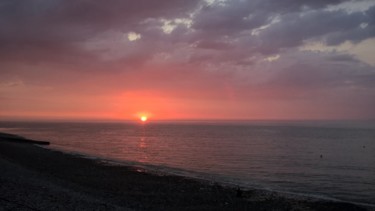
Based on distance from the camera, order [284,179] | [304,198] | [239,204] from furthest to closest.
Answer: [284,179] < [304,198] < [239,204]

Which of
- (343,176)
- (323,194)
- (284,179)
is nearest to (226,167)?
(284,179)

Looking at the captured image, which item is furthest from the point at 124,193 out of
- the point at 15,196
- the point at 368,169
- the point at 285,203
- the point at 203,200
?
the point at 368,169

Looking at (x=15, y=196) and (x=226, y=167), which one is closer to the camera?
(x=15, y=196)

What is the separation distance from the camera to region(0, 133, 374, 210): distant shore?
54.3ft

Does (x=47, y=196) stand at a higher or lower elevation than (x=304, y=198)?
higher

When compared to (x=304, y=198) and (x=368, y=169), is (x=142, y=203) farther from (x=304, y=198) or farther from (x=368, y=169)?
(x=368, y=169)

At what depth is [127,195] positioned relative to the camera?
23844 mm

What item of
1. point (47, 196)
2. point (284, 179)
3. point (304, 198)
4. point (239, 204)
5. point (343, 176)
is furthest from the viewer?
point (343, 176)

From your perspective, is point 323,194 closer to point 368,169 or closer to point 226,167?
point 226,167

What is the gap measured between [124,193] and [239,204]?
789cm

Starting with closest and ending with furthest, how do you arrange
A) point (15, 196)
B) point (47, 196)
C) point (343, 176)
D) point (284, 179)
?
point (15, 196) → point (47, 196) → point (284, 179) → point (343, 176)

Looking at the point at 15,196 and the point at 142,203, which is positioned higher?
the point at 15,196

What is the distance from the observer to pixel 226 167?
48.5 metres

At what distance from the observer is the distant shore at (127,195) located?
16562mm
